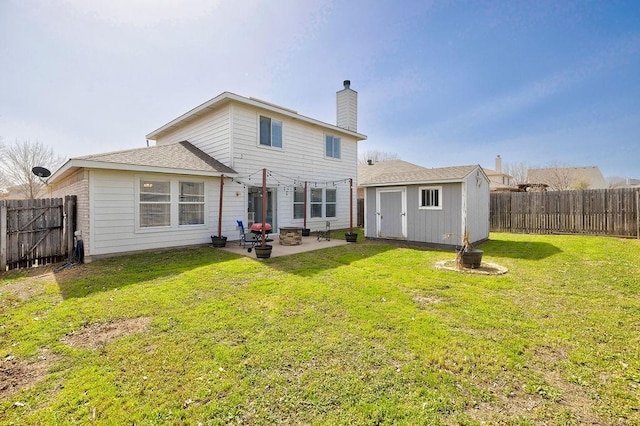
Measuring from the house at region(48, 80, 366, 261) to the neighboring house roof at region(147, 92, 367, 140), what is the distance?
0.05m

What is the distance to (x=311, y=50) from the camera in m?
11.4

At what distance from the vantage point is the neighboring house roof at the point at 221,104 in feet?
34.8

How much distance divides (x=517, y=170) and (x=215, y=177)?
4905 cm

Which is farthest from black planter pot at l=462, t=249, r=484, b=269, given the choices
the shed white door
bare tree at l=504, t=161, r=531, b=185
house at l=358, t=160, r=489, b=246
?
bare tree at l=504, t=161, r=531, b=185

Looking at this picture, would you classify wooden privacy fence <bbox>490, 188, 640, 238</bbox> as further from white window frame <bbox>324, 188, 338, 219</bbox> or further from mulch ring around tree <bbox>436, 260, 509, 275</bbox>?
mulch ring around tree <bbox>436, 260, 509, 275</bbox>

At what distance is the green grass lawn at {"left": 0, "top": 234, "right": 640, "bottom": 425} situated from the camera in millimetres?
2303

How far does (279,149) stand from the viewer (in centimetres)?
1252

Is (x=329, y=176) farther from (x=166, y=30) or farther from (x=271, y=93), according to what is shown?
(x=166, y=30)

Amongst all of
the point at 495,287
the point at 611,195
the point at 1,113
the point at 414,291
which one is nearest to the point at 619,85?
the point at 611,195

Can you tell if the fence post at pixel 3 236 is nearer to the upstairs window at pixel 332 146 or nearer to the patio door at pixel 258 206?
the patio door at pixel 258 206

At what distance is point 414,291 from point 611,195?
12.2 metres

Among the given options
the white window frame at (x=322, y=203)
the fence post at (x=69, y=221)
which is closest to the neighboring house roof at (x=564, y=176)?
the white window frame at (x=322, y=203)

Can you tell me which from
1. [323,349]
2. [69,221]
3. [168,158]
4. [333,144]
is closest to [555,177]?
[333,144]

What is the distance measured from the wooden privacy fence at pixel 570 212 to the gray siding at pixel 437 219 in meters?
6.53
